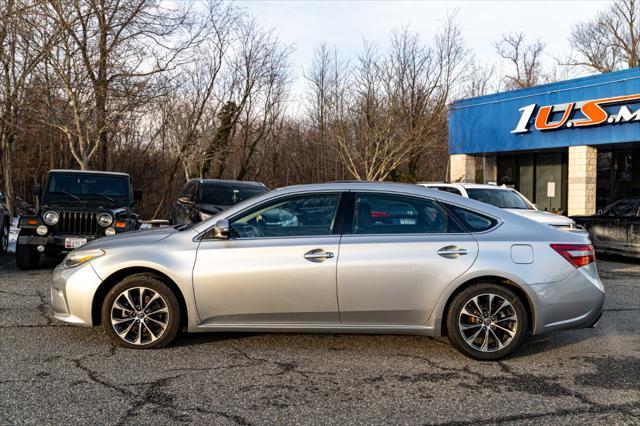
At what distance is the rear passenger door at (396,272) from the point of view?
495 centimetres

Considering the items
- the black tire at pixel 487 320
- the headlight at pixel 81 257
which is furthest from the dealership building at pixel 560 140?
the headlight at pixel 81 257

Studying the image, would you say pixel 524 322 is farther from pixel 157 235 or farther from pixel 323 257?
pixel 157 235

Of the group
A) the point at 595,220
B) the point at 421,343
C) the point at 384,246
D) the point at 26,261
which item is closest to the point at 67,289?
the point at 384,246

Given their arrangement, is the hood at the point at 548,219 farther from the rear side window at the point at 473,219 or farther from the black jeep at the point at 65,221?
Result: the black jeep at the point at 65,221

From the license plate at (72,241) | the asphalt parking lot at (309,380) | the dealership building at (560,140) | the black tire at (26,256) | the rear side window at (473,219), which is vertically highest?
the dealership building at (560,140)

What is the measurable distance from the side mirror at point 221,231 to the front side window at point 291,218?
0.07 metres

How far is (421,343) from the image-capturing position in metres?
5.61

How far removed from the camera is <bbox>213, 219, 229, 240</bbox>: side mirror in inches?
201

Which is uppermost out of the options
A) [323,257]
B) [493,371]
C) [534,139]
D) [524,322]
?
[534,139]

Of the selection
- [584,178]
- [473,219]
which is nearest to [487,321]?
[473,219]

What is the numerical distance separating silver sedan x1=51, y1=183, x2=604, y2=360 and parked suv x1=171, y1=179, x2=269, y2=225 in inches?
273

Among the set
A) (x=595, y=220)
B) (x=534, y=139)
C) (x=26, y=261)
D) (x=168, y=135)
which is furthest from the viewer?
(x=168, y=135)

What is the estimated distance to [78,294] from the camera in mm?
5137

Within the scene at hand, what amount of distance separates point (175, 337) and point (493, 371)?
2778mm
